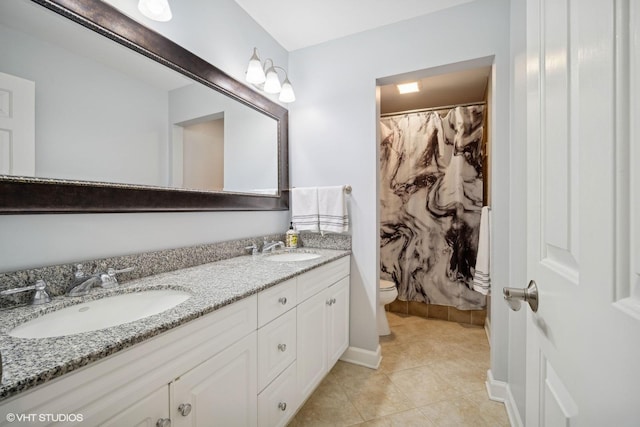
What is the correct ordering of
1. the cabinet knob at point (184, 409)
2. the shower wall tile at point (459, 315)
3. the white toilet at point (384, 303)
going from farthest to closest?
the shower wall tile at point (459, 315) < the white toilet at point (384, 303) < the cabinet knob at point (184, 409)

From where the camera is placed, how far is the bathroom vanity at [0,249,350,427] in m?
0.53

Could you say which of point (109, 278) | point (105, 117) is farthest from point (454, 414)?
point (105, 117)

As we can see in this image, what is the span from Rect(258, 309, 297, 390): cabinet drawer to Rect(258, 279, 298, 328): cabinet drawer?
1.1 inches

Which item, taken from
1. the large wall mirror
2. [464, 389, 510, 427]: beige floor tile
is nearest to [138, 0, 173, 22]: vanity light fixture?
the large wall mirror

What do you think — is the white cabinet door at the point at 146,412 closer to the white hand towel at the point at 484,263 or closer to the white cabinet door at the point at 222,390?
the white cabinet door at the point at 222,390

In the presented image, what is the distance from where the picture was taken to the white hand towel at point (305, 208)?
2.00m

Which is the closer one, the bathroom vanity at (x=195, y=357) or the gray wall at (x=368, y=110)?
the bathroom vanity at (x=195, y=357)

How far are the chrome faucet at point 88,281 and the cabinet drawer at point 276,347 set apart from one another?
60cm

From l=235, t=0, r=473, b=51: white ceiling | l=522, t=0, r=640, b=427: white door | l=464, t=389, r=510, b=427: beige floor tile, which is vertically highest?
→ l=235, t=0, r=473, b=51: white ceiling

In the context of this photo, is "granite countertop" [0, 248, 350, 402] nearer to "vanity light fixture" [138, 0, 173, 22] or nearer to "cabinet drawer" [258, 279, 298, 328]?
"cabinet drawer" [258, 279, 298, 328]

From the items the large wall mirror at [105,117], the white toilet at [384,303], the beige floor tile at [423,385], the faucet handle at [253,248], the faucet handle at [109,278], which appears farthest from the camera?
the white toilet at [384,303]

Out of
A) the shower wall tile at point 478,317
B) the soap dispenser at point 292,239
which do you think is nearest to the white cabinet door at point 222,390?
the soap dispenser at point 292,239

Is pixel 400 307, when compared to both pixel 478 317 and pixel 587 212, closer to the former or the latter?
pixel 478 317

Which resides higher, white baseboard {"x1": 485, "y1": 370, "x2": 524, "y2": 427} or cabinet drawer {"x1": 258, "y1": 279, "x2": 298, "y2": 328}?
cabinet drawer {"x1": 258, "y1": 279, "x2": 298, "y2": 328}
